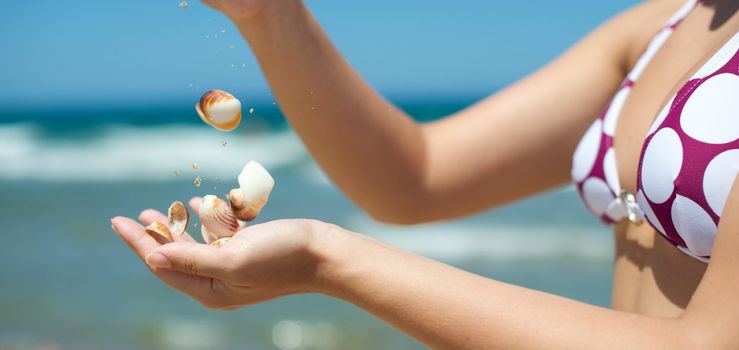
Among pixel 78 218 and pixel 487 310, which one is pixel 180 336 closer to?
pixel 78 218

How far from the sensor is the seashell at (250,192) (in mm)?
1616

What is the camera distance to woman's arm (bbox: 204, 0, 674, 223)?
1.95 m

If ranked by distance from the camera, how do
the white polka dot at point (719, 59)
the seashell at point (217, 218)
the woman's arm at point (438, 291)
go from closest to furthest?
1. the woman's arm at point (438, 291)
2. the white polka dot at point (719, 59)
3. the seashell at point (217, 218)

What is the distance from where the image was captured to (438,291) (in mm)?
1291

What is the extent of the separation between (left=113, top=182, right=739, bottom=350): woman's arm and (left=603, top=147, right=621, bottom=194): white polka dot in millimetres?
570

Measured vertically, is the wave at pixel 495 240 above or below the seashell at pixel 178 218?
below

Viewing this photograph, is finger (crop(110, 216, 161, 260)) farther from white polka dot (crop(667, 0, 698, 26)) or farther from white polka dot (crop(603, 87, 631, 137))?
white polka dot (crop(667, 0, 698, 26))

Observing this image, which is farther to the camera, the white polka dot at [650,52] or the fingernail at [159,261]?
the white polka dot at [650,52]

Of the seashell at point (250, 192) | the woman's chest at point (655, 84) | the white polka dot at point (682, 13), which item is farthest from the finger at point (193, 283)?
the white polka dot at point (682, 13)

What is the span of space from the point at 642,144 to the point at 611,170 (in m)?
0.16

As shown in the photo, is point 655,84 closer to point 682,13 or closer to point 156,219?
point 682,13

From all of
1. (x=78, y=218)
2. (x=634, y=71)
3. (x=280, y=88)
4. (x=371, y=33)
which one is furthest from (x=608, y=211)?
(x=78, y=218)

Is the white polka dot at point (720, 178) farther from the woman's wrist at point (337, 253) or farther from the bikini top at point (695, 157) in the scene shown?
the woman's wrist at point (337, 253)

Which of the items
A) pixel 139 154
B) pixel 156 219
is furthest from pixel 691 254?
pixel 139 154
